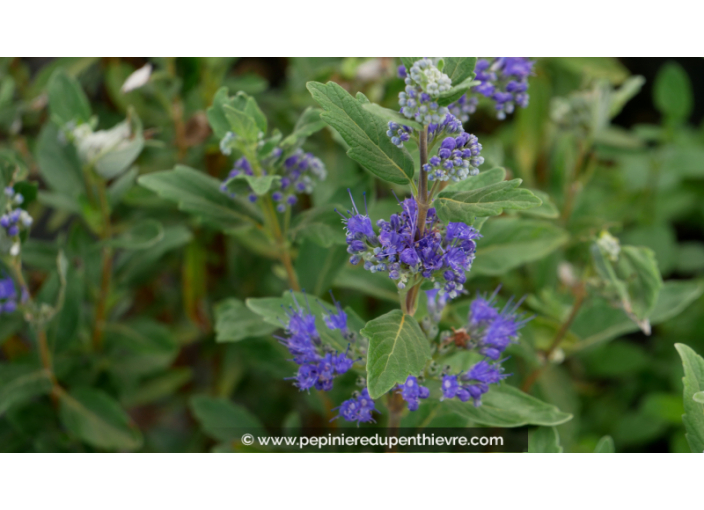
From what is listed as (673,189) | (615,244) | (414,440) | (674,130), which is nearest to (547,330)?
(615,244)

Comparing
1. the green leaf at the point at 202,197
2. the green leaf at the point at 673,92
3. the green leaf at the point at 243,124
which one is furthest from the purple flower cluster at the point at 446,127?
the green leaf at the point at 673,92

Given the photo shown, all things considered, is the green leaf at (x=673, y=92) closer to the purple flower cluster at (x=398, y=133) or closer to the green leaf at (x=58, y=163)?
the purple flower cluster at (x=398, y=133)

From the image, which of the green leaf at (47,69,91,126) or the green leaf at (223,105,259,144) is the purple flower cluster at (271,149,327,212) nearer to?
the green leaf at (223,105,259,144)

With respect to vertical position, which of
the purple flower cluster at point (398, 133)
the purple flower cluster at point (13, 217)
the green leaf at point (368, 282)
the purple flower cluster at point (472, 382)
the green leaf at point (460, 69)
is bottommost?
the purple flower cluster at point (472, 382)

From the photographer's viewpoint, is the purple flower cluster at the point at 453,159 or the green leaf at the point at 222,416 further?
the green leaf at the point at 222,416

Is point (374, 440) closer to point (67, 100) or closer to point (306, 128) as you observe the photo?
point (306, 128)

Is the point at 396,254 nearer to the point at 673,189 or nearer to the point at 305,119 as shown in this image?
the point at 305,119

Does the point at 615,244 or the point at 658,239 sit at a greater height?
the point at 615,244
